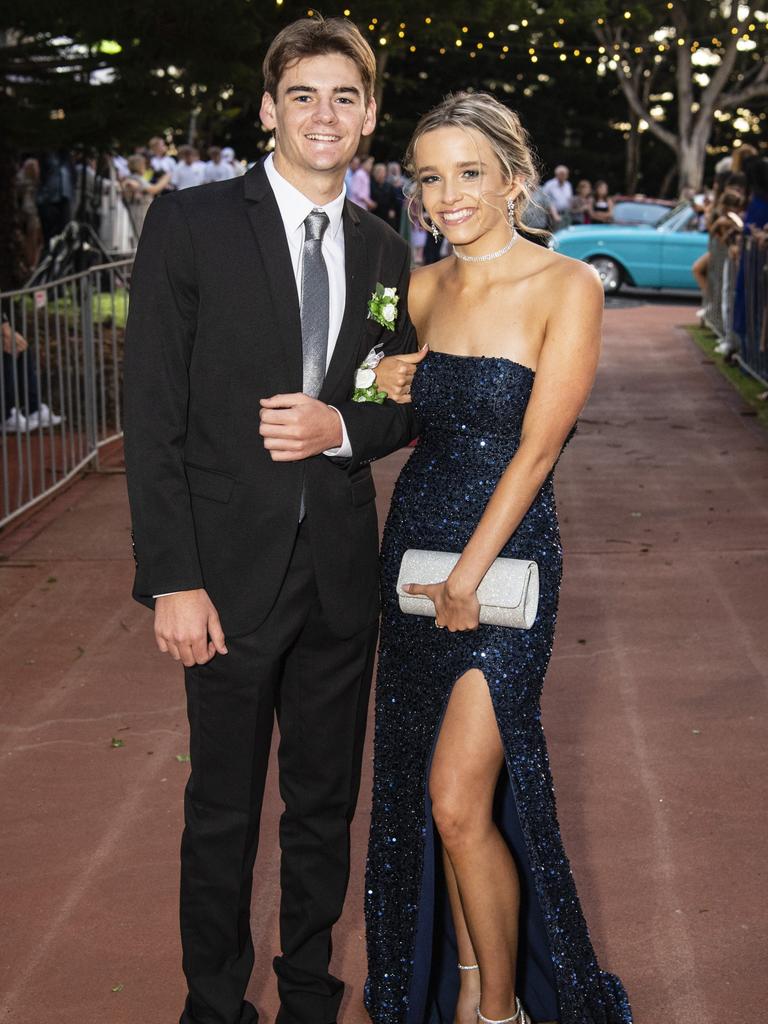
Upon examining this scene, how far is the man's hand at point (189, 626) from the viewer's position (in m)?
3.01

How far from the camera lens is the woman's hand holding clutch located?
126 inches

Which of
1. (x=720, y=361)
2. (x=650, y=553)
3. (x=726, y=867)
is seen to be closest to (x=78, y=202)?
(x=720, y=361)

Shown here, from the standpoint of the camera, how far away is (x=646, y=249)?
22.3m

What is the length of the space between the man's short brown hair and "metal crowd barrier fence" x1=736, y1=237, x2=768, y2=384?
9796 mm

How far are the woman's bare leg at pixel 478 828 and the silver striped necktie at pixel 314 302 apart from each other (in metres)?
0.79

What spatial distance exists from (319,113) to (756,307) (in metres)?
10.8

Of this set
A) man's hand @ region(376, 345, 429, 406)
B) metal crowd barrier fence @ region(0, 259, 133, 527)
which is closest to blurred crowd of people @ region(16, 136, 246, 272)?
metal crowd barrier fence @ region(0, 259, 133, 527)

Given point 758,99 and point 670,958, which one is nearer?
point 670,958

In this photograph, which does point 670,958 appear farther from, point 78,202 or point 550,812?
point 78,202

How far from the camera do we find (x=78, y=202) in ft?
58.2

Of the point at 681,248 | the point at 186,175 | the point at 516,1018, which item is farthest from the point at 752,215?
→ the point at 186,175

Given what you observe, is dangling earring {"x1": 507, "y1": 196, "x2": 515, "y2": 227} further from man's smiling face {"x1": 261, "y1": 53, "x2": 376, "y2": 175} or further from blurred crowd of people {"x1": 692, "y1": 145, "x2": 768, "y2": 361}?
blurred crowd of people {"x1": 692, "y1": 145, "x2": 768, "y2": 361}

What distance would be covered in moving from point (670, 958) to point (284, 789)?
1.21m

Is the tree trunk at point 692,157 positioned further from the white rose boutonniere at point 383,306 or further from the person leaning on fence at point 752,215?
the white rose boutonniere at point 383,306
